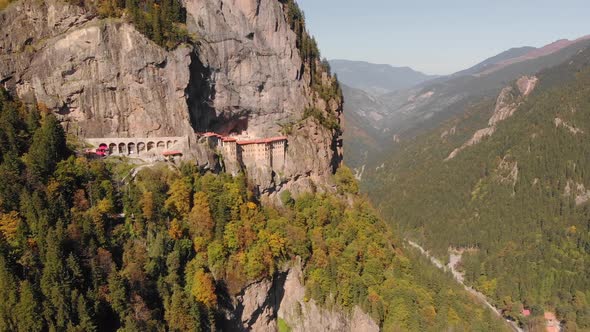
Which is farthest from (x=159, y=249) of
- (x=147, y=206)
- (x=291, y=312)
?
(x=291, y=312)

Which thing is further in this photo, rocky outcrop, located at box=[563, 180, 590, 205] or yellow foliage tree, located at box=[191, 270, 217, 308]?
rocky outcrop, located at box=[563, 180, 590, 205]

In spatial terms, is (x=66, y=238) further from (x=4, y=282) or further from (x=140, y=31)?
(x=140, y=31)

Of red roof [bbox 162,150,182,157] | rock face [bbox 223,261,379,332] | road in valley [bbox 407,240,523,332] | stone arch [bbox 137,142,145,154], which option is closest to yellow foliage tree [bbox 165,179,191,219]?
red roof [bbox 162,150,182,157]

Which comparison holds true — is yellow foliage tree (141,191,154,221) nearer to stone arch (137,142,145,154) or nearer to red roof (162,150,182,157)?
red roof (162,150,182,157)

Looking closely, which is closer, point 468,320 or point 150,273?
point 150,273

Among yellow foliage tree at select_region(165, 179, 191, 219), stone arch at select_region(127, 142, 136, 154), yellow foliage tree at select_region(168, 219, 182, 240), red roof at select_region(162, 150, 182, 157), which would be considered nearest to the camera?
yellow foliage tree at select_region(168, 219, 182, 240)

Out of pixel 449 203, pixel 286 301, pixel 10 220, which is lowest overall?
pixel 449 203

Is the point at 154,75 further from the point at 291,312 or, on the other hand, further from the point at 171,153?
the point at 291,312

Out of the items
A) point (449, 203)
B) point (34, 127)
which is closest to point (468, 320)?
point (34, 127)
